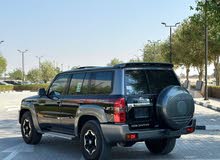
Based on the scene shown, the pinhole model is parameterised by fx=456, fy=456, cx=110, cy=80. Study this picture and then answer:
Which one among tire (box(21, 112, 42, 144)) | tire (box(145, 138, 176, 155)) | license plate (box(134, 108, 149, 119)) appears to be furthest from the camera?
tire (box(21, 112, 42, 144))

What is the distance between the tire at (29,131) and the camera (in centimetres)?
1109

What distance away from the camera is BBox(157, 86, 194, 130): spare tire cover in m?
8.30

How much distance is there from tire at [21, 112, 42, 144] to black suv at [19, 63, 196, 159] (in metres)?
1.65

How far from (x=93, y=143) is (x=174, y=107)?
167 centimetres

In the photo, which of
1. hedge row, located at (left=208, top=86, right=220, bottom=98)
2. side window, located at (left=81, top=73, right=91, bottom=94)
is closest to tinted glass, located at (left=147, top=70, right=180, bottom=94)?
side window, located at (left=81, top=73, right=91, bottom=94)

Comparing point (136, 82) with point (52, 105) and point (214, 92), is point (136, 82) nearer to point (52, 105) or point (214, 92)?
point (52, 105)

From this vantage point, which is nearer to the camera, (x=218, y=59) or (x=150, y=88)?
(x=150, y=88)

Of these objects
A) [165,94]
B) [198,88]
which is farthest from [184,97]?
[198,88]

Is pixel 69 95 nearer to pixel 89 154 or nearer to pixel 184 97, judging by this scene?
pixel 89 154

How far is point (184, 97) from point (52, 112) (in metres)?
3.18

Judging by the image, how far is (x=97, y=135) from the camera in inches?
331

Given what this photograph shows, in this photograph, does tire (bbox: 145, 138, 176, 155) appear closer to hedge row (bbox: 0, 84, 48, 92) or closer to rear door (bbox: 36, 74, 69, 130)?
rear door (bbox: 36, 74, 69, 130)

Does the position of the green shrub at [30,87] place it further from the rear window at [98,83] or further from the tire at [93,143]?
the tire at [93,143]

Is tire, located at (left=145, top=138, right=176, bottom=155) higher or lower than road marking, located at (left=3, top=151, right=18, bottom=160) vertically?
higher
